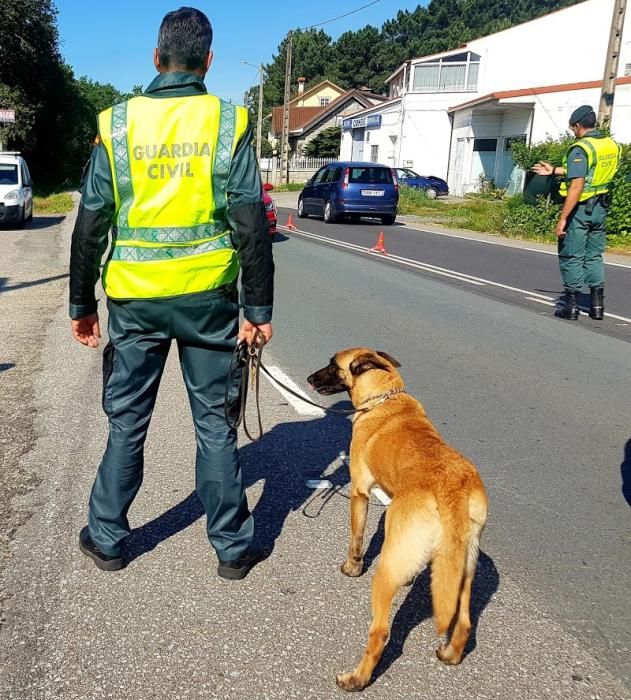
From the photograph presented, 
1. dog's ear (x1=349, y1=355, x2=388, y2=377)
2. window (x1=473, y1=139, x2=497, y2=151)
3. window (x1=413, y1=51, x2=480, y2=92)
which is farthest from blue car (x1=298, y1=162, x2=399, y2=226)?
window (x1=413, y1=51, x2=480, y2=92)

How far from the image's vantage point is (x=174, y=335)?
9.16 ft


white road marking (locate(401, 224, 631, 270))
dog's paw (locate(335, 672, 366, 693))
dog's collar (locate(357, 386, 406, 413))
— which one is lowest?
white road marking (locate(401, 224, 631, 270))

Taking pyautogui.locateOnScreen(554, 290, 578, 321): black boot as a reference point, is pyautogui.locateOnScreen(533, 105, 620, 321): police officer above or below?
above

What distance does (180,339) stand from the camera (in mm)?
2797

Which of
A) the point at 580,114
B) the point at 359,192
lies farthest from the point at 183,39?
the point at 359,192

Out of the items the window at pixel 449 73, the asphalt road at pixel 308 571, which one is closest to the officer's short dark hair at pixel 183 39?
the asphalt road at pixel 308 571

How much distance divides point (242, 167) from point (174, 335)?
69 centimetres

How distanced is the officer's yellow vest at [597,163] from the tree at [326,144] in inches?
2155

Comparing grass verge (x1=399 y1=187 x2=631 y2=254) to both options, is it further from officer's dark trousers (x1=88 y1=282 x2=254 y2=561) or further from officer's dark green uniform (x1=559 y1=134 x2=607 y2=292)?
officer's dark trousers (x1=88 y1=282 x2=254 y2=561)

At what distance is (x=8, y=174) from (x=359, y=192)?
9.61 m

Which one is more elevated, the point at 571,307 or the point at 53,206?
the point at 571,307

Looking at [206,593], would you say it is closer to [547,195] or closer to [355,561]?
[355,561]

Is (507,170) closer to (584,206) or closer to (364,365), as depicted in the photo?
(584,206)

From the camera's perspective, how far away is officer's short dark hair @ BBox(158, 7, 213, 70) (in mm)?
2637
